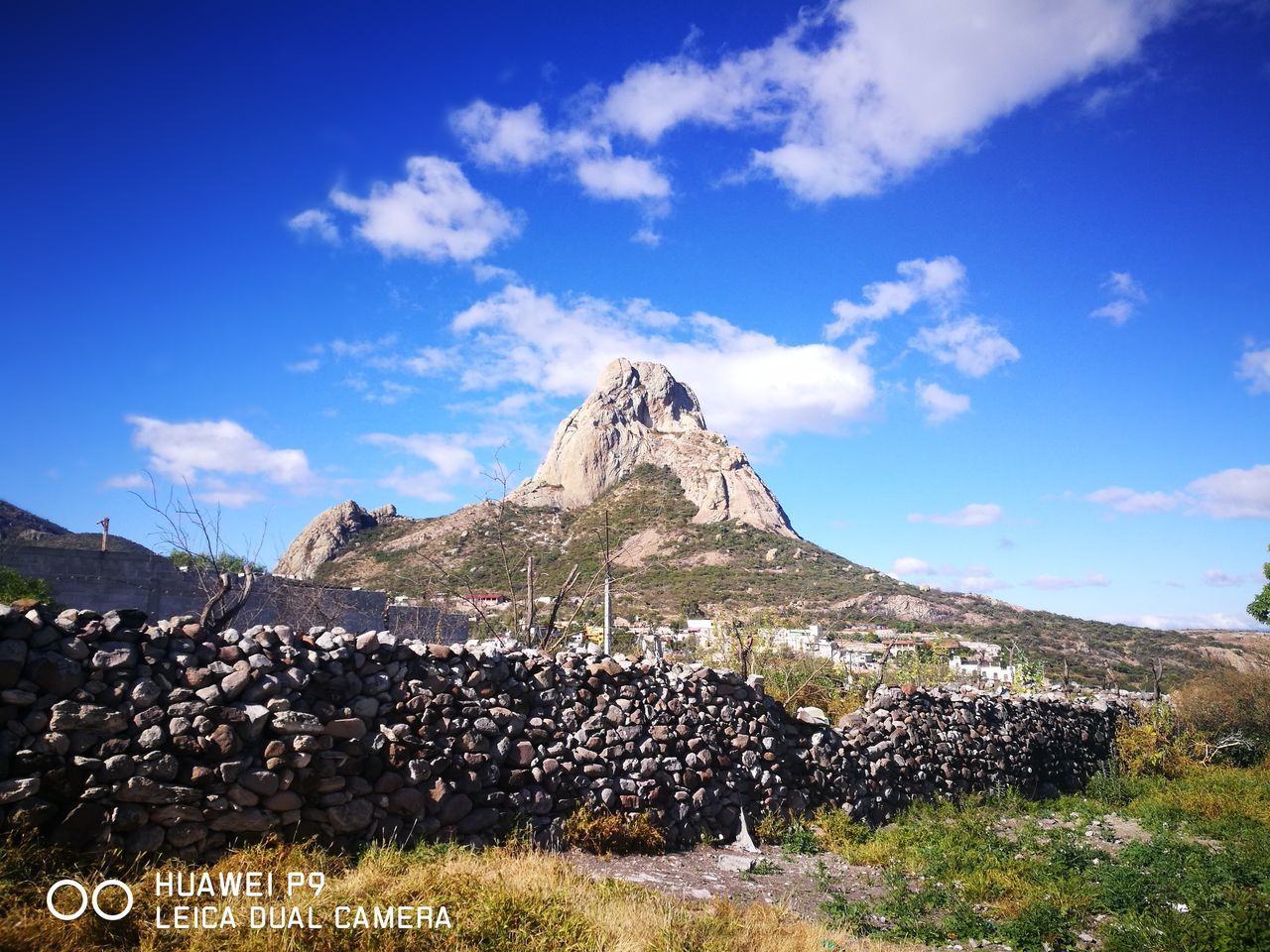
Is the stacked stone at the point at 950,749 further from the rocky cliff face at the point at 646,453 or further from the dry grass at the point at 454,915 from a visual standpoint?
the rocky cliff face at the point at 646,453

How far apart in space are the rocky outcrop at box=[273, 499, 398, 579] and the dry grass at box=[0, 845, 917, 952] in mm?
63663

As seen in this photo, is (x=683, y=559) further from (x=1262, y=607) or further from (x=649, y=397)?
(x=649, y=397)

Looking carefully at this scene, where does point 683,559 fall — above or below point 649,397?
below

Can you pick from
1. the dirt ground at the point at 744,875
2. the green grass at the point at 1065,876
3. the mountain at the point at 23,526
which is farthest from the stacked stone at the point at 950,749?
the mountain at the point at 23,526

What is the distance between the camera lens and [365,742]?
693cm

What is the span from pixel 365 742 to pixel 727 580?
143 ft

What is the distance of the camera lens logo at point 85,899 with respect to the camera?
4.55m

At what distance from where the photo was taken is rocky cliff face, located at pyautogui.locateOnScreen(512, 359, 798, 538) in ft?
251

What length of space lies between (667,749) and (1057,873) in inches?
170

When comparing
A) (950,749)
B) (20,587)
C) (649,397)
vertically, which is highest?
(649,397)

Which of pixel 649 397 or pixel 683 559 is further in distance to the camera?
→ pixel 649 397

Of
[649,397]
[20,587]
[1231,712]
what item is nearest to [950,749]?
[1231,712]

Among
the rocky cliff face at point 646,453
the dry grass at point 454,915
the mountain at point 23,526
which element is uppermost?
the rocky cliff face at point 646,453

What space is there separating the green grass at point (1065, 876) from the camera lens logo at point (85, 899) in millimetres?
5400
